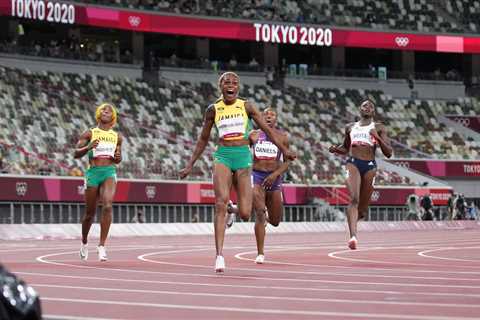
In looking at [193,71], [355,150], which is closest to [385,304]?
[355,150]

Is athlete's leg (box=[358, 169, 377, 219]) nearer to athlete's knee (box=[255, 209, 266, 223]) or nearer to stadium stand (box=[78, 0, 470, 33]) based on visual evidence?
athlete's knee (box=[255, 209, 266, 223])

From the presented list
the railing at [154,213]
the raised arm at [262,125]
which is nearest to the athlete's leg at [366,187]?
the raised arm at [262,125]

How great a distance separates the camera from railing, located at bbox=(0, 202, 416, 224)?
3928 centimetres

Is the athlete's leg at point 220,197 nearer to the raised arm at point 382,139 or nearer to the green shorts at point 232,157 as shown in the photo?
the green shorts at point 232,157

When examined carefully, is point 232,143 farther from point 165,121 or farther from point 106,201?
point 165,121

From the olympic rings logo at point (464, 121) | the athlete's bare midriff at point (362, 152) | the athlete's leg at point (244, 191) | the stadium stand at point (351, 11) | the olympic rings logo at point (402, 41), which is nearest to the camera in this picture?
the athlete's leg at point (244, 191)

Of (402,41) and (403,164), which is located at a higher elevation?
(402,41)

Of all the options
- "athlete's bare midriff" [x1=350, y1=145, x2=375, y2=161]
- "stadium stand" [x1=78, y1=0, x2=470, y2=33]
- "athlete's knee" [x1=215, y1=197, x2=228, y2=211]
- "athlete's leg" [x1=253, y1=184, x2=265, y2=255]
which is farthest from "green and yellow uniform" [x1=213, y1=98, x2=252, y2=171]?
"stadium stand" [x1=78, y1=0, x2=470, y2=33]

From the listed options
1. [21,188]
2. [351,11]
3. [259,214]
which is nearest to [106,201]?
[259,214]

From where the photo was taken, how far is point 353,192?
19.6 meters

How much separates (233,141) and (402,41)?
169 feet

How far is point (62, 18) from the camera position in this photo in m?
51.4

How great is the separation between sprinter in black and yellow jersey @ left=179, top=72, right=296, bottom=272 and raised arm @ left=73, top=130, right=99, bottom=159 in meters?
3.30

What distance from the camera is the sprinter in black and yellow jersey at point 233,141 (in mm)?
14312
